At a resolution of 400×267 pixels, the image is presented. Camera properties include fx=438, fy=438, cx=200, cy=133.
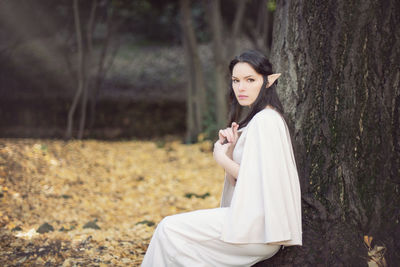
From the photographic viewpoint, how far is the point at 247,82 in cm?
276

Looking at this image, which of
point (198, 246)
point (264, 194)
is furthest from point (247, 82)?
point (198, 246)

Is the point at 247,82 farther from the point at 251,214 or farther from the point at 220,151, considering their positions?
the point at 251,214

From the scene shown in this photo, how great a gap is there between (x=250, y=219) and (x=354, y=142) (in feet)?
3.04

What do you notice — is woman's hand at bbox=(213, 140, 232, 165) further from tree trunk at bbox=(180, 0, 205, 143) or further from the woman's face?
tree trunk at bbox=(180, 0, 205, 143)

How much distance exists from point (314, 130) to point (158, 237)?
126cm

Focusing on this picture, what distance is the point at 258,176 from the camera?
2541 millimetres

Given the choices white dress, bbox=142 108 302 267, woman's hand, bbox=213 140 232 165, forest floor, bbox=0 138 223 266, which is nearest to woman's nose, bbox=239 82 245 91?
white dress, bbox=142 108 302 267

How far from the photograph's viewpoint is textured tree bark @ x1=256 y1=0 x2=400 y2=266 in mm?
2875

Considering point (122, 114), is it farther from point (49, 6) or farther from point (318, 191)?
point (318, 191)

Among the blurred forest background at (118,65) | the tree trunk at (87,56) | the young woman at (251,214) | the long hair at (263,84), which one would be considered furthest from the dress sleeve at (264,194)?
the tree trunk at (87,56)

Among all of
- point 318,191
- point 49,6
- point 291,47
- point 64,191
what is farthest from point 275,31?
point 49,6

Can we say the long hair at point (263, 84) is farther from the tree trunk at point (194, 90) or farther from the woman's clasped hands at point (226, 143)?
the tree trunk at point (194, 90)

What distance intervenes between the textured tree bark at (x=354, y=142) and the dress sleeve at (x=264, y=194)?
38 centimetres

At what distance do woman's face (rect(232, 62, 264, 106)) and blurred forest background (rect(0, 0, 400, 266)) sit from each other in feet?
1.47
